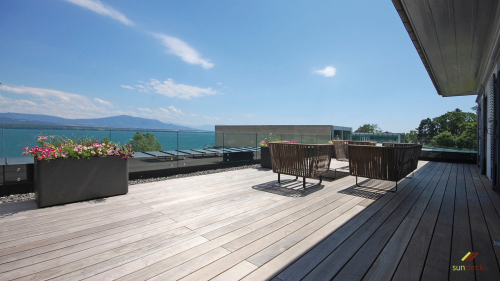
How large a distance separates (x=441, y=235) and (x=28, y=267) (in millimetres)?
3294

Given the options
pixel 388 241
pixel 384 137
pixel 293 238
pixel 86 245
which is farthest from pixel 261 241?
pixel 384 137

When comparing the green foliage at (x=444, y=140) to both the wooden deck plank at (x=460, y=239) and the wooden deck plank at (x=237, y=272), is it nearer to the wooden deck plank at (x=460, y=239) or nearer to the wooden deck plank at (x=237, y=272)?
the wooden deck plank at (x=460, y=239)

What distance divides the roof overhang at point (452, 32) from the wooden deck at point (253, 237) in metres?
2.45

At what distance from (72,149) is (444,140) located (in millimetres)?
10944

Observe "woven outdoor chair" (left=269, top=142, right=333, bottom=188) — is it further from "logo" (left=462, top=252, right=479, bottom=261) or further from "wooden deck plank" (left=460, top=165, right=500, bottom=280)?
"logo" (left=462, top=252, right=479, bottom=261)

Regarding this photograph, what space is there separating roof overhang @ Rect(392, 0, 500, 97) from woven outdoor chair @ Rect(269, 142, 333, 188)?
2129mm

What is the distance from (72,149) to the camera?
2949mm

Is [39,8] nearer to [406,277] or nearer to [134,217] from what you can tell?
[134,217]

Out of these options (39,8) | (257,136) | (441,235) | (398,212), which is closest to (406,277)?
(441,235)

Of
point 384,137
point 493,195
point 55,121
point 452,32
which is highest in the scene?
point 452,32

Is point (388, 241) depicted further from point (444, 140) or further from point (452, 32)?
point (444, 140)

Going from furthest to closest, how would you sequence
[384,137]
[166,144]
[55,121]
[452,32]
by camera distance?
[384,137] < [166,144] < [55,121] < [452,32]

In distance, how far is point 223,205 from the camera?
292 cm

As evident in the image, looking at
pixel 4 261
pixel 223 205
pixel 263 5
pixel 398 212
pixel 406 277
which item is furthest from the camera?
pixel 263 5
